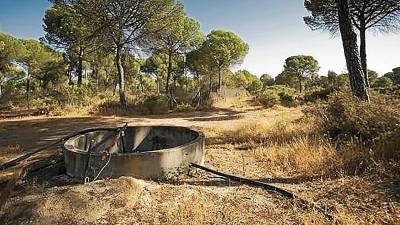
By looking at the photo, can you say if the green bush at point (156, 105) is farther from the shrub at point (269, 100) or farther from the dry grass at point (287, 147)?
the dry grass at point (287, 147)

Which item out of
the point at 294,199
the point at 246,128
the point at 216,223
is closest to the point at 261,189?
the point at 294,199

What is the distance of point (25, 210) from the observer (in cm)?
408

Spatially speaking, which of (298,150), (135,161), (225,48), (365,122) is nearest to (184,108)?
(225,48)

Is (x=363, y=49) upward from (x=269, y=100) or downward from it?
upward

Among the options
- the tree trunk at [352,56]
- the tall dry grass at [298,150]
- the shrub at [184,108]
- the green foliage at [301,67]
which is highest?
the green foliage at [301,67]

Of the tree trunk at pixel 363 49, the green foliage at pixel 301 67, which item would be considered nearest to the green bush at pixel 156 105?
the tree trunk at pixel 363 49

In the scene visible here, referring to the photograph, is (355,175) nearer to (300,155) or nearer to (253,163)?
(300,155)

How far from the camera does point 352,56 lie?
808cm

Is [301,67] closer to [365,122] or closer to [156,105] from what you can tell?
[156,105]

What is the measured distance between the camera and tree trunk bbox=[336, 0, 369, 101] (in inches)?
313

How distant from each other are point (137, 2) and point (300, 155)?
12.4 metres

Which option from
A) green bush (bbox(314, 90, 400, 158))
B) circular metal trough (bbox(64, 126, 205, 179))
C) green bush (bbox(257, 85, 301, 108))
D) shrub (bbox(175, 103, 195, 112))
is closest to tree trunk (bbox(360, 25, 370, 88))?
green bush (bbox(257, 85, 301, 108))

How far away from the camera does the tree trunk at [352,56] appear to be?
26.1ft

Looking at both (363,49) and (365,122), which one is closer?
(365,122)
